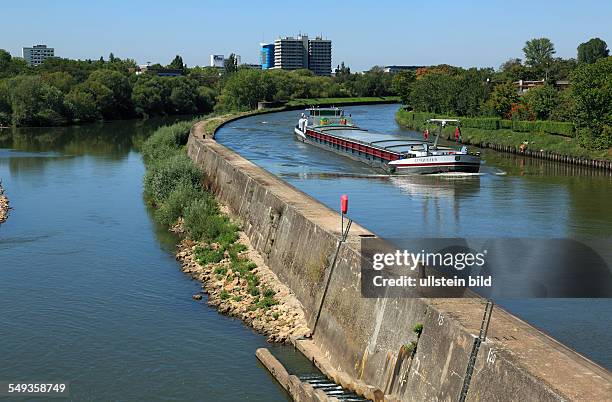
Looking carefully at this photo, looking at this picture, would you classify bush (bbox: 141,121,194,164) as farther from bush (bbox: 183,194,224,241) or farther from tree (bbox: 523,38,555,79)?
tree (bbox: 523,38,555,79)

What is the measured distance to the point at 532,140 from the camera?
53625mm

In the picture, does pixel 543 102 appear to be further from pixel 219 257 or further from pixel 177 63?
pixel 177 63

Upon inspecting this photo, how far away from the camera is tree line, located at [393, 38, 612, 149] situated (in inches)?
1863

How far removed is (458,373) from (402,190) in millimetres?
24856

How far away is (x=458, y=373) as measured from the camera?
11.2 meters

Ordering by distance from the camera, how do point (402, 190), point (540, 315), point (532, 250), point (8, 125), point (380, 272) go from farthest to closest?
point (8, 125) → point (402, 190) → point (532, 250) → point (540, 315) → point (380, 272)

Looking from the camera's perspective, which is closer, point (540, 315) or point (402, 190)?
point (540, 315)

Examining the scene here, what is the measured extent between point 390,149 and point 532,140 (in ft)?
46.2

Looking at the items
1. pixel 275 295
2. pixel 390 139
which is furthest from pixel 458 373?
pixel 390 139

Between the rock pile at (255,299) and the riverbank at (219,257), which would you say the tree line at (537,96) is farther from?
the rock pile at (255,299)

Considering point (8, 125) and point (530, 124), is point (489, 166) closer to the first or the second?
point (530, 124)

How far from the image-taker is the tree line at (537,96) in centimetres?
4731

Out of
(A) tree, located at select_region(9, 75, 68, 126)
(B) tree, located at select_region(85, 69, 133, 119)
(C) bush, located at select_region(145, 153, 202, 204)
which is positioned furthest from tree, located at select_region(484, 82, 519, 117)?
(B) tree, located at select_region(85, 69, 133, 119)

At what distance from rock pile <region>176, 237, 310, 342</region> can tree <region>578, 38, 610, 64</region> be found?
112m
